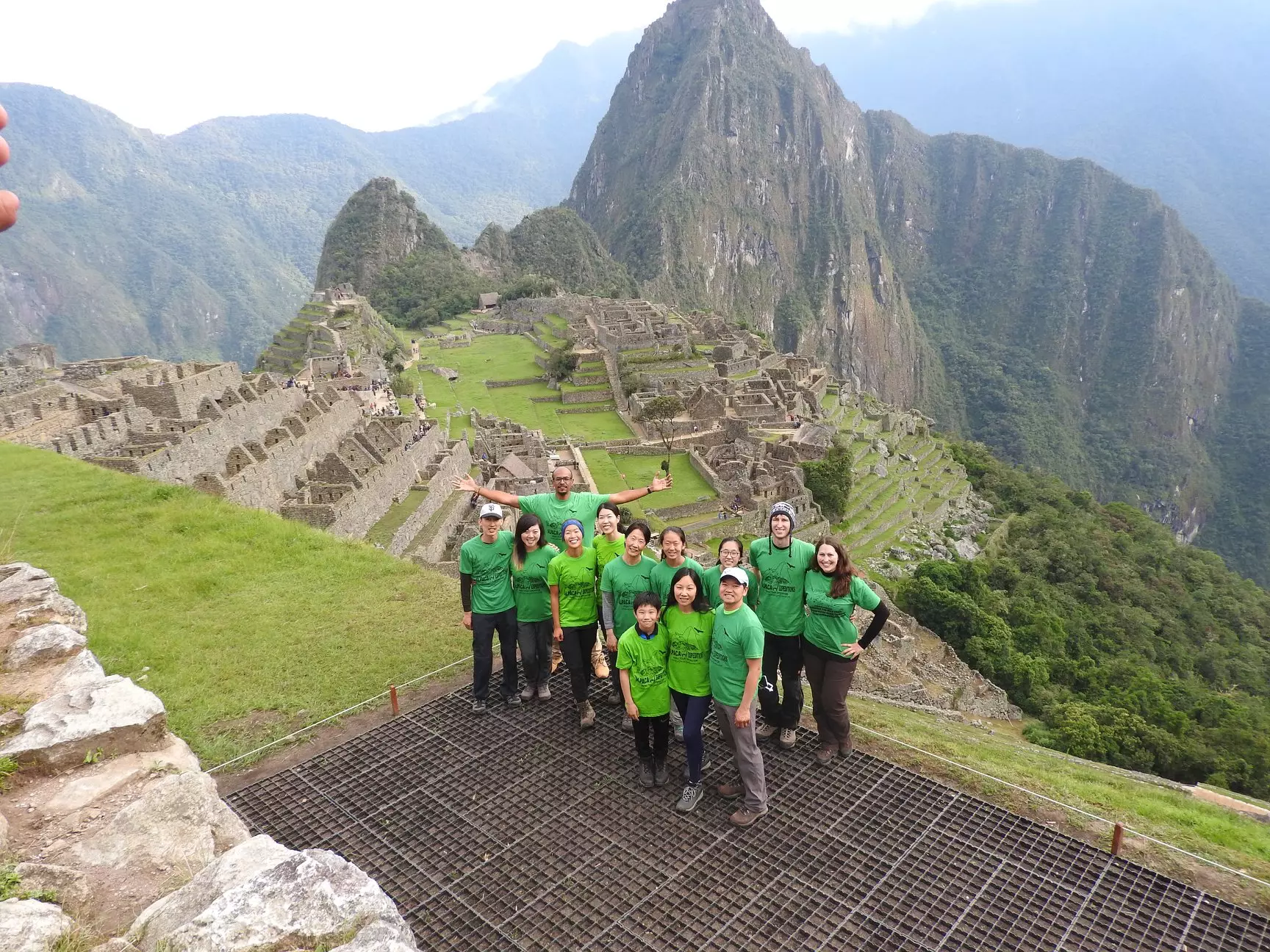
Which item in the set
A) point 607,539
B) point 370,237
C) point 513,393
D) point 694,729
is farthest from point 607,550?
point 370,237

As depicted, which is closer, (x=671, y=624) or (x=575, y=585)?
(x=671, y=624)

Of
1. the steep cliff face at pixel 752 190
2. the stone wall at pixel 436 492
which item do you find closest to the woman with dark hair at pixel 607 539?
the stone wall at pixel 436 492

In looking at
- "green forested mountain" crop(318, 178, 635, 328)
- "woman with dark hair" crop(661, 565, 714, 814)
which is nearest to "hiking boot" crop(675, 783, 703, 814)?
"woman with dark hair" crop(661, 565, 714, 814)

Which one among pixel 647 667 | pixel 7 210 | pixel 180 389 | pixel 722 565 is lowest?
pixel 180 389

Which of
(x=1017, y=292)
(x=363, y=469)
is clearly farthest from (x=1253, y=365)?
(x=363, y=469)

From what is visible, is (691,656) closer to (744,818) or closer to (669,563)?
(669,563)

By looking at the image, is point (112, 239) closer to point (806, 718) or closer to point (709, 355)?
point (709, 355)

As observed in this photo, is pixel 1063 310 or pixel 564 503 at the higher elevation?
pixel 564 503
